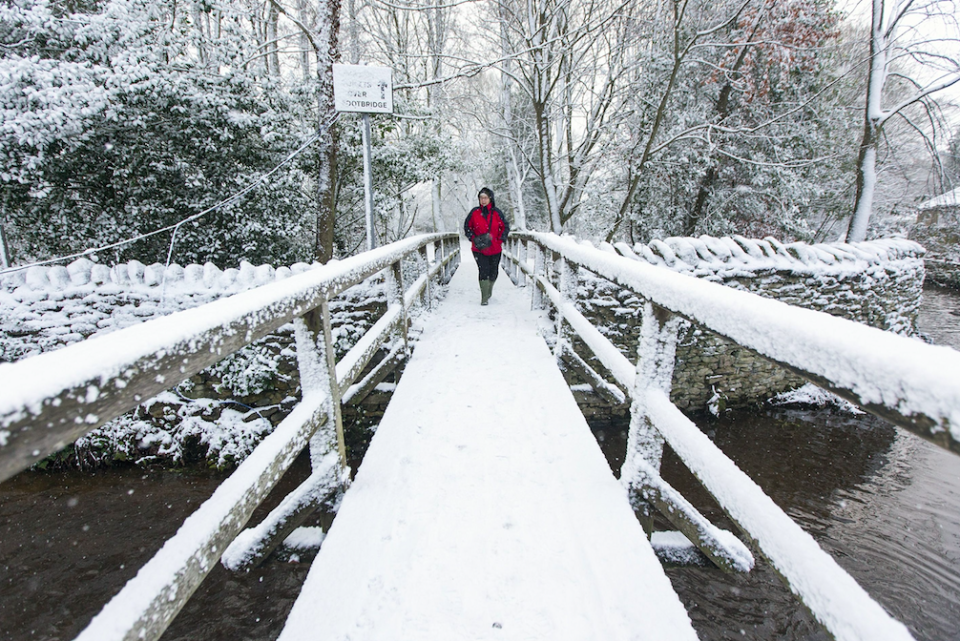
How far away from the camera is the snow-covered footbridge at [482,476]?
744 mm

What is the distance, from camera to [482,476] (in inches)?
88.4

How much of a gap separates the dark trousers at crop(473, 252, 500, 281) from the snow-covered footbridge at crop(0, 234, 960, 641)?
292 cm

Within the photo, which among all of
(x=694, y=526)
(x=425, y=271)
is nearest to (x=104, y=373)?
(x=694, y=526)

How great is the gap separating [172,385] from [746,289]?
6.77 metres

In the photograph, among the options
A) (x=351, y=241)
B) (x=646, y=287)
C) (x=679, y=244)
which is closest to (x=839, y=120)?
(x=679, y=244)

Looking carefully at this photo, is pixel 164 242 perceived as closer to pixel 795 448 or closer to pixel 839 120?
pixel 795 448

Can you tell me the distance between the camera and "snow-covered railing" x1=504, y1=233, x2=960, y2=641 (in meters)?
0.66

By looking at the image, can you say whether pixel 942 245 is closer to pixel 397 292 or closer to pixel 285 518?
pixel 397 292

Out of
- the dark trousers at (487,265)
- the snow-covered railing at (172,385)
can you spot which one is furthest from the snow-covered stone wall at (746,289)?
the snow-covered railing at (172,385)

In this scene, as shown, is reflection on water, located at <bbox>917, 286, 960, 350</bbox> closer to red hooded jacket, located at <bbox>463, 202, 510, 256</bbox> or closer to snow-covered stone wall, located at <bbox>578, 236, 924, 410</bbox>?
snow-covered stone wall, located at <bbox>578, 236, 924, 410</bbox>

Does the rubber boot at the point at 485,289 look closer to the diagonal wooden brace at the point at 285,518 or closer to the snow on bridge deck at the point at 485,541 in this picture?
the snow on bridge deck at the point at 485,541

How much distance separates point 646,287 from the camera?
1.73 meters

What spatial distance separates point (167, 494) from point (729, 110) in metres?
15.8

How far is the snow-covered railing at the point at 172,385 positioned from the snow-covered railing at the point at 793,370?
1344 millimetres
